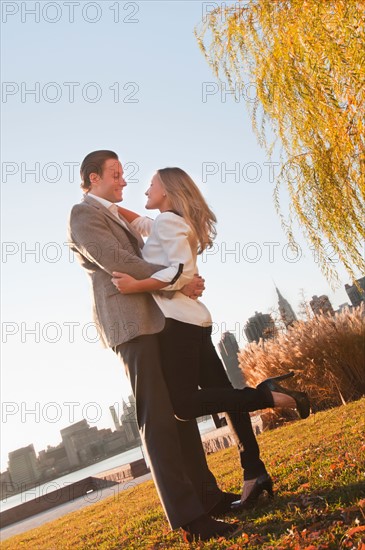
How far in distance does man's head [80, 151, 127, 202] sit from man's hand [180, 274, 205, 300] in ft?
2.18

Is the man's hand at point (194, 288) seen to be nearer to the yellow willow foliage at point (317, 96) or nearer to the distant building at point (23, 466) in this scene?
A: the yellow willow foliage at point (317, 96)

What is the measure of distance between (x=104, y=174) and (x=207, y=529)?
6.23 ft

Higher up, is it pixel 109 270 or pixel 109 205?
pixel 109 205

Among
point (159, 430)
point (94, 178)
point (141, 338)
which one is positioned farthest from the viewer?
point (94, 178)

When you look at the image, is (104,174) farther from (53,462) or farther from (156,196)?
(53,462)

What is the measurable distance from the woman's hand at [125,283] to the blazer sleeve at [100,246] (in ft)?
0.10

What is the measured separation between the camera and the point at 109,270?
2922mm

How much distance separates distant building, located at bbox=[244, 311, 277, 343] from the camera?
42.4 feet

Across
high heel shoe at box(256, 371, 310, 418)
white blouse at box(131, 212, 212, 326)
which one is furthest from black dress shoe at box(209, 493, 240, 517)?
white blouse at box(131, 212, 212, 326)

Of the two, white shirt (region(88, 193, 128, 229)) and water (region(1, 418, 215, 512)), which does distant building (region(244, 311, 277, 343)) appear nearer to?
water (region(1, 418, 215, 512))

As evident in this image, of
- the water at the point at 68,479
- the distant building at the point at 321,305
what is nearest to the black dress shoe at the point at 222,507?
the water at the point at 68,479

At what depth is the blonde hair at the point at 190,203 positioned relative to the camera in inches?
124

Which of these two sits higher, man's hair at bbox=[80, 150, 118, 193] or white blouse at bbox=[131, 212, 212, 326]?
man's hair at bbox=[80, 150, 118, 193]

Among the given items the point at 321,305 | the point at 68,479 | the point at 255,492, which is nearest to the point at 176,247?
the point at 255,492
